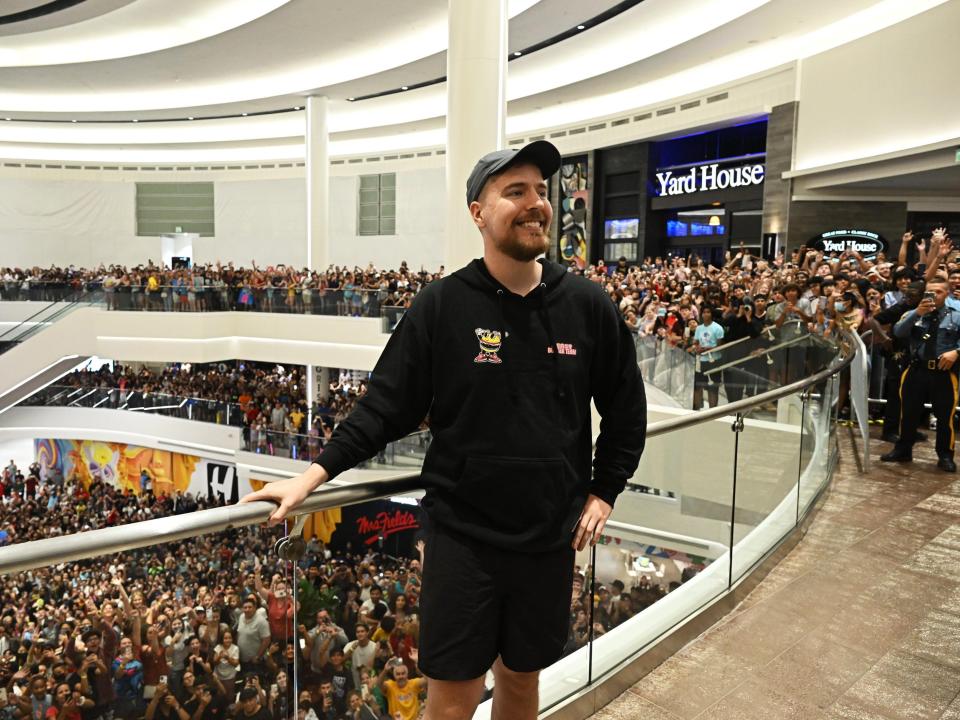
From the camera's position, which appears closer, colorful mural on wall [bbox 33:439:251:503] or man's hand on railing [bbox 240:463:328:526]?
man's hand on railing [bbox 240:463:328:526]

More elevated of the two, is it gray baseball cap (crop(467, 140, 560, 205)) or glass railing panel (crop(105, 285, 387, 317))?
gray baseball cap (crop(467, 140, 560, 205))

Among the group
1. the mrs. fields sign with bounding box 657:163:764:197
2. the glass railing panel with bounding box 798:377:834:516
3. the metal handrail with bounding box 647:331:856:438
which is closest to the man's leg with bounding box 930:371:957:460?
the glass railing panel with bounding box 798:377:834:516

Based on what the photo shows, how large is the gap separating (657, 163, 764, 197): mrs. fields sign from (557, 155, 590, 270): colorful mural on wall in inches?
125

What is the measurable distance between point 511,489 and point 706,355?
21.9 feet

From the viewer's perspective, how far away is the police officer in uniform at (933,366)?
20.6 ft

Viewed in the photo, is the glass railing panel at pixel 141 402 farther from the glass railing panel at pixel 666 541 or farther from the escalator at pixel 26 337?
the glass railing panel at pixel 666 541

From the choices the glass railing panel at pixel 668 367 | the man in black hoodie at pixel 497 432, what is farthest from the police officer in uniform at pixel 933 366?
the man in black hoodie at pixel 497 432

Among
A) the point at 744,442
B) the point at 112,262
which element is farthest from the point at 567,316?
the point at 112,262

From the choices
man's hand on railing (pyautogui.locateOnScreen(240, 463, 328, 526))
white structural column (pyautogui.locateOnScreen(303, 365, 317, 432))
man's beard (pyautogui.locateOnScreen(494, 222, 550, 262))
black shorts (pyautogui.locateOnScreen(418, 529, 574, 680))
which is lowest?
white structural column (pyautogui.locateOnScreen(303, 365, 317, 432))

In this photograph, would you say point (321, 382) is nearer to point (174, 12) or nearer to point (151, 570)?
point (174, 12)

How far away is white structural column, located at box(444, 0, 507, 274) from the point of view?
821cm

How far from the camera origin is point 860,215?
17578mm

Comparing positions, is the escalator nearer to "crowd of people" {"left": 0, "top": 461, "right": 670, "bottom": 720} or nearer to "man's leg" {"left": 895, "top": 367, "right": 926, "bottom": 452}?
"man's leg" {"left": 895, "top": 367, "right": 926, "bottom": 452}

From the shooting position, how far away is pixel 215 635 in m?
1.99
